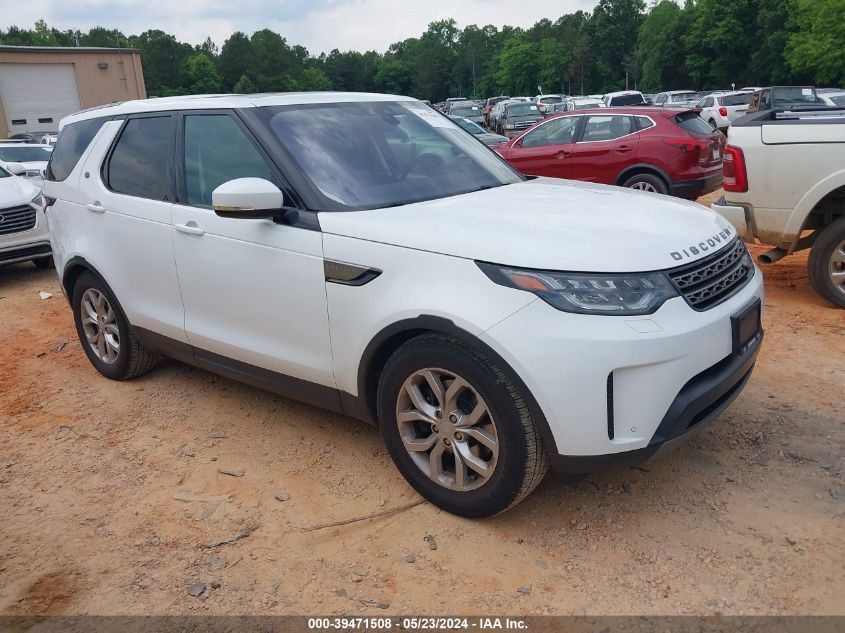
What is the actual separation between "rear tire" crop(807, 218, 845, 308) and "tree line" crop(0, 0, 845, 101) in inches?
1636

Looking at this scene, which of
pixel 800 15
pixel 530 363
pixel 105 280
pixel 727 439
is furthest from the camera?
pixel 800 15

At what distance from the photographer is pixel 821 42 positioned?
1847 inches

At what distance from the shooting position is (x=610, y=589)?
270 cm

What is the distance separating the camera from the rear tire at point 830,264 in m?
5.57

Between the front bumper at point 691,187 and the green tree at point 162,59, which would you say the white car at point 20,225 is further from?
the green tree at point 162,59

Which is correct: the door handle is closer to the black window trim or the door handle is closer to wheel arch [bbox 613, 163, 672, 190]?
the black window trim

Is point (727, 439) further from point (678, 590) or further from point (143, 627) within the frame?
point (143, 627)

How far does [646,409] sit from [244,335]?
2087mm

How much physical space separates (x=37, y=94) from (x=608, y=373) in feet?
135

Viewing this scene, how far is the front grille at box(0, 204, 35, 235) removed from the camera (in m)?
8.34

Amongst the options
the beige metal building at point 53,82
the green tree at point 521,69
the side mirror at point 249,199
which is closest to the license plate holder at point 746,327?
the side mirror at point 249,199

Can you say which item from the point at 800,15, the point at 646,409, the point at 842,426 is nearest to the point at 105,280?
the point at 646,409

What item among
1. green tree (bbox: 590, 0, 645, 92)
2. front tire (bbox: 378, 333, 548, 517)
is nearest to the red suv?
front tire (bbox: 378, 333, 548, 517)

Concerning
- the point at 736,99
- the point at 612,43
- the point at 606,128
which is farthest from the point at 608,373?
the point at 612,43
